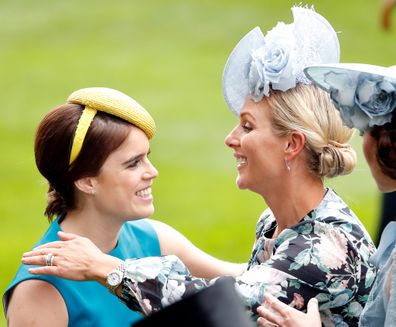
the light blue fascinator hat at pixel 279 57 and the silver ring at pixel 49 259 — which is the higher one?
the light blue fascinator hat at pixel 279 57

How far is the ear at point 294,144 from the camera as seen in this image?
4523 millimetres

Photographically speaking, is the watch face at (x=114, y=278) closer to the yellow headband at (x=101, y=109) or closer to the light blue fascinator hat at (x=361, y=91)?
the yellow headband at (x=101, y=109)

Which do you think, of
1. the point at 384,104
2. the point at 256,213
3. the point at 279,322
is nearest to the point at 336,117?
the point at 384,104

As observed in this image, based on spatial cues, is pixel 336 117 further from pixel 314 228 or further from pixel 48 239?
pixel 48 239

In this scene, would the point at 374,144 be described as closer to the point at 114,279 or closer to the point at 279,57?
the point at 279,57

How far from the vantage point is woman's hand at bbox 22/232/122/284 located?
4.29 m

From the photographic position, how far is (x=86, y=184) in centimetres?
479

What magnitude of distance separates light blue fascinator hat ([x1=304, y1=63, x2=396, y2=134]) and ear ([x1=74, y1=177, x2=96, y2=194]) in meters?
1.10

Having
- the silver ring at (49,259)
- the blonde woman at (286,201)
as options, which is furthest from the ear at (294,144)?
the silver ring at (49,259)

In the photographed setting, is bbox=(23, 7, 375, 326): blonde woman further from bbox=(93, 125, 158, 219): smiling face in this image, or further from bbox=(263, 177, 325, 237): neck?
bbox=(93, 125, 158, 219): smiling face

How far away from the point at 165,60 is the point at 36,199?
Result: 210 inches

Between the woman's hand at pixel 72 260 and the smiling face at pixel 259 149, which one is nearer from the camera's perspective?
the woman's hand at pixel 72 260

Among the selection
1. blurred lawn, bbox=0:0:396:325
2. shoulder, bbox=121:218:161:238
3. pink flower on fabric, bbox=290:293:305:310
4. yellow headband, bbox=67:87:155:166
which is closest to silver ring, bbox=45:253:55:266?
yellow headband, bbox=67:87:155:166

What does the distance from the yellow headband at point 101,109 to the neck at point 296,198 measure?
0.67m
